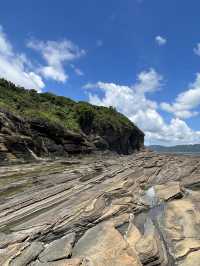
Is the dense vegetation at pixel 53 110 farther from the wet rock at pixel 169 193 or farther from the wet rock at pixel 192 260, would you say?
the wet rock at pixel 192 260

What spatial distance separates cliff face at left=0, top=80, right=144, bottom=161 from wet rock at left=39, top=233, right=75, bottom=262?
37111 millimetres

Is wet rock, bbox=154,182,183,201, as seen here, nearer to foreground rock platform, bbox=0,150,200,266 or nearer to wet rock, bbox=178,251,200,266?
foreground rock platform, bbox=0,150,200,266

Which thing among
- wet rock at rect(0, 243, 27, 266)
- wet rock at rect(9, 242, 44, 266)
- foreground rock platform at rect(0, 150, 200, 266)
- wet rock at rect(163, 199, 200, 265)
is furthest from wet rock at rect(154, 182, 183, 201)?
wet rock at rect(0, 243, 27, 266)

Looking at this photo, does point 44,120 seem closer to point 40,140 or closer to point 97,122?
point 40,140

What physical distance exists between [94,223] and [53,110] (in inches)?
2971

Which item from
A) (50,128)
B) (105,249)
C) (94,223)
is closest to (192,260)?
(105,249)

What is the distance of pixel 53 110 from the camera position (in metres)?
94.2

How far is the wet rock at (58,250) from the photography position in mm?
14852

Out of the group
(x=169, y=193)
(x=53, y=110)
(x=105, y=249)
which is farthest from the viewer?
(x=53, y=110)

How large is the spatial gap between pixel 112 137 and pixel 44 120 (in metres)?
47.9

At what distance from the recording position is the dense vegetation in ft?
251

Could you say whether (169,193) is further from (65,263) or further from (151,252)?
(65,263)

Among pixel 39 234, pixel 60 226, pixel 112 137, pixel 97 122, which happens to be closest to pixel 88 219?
pixel 60 226

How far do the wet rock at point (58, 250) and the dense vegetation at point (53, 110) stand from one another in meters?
55.9
